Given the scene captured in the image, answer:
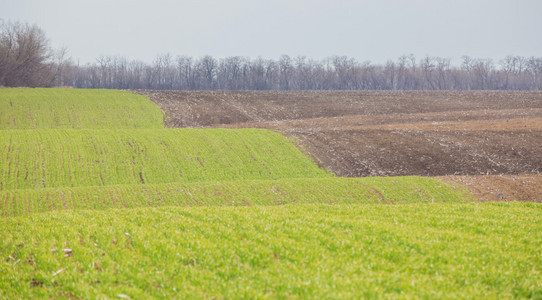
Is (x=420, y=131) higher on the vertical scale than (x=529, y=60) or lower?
lower

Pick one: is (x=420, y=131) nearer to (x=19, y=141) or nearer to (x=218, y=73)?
(x=19, y=141)

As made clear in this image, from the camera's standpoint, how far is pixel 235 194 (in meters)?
30.2

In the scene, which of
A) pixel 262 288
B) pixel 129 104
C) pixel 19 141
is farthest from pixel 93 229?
pixel 129 104

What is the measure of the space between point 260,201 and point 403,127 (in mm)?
35132

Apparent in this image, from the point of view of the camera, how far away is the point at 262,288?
33.1 feet

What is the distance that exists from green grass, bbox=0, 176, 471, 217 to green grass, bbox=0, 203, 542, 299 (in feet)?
36.7

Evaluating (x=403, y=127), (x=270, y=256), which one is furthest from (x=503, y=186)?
(x=270, y=256)

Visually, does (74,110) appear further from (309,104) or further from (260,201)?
(260,201)

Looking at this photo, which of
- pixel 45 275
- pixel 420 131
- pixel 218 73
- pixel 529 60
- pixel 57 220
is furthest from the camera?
pixel 529 60

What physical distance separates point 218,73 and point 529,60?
14220 centimetres

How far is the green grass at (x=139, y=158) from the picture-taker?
3516 cm

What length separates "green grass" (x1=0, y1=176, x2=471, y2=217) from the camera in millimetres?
27531

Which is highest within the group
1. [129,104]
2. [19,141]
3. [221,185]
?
[129,104]

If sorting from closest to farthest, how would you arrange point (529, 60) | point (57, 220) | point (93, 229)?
point (93, 229) → point (57, 220) → point (529, 60)
